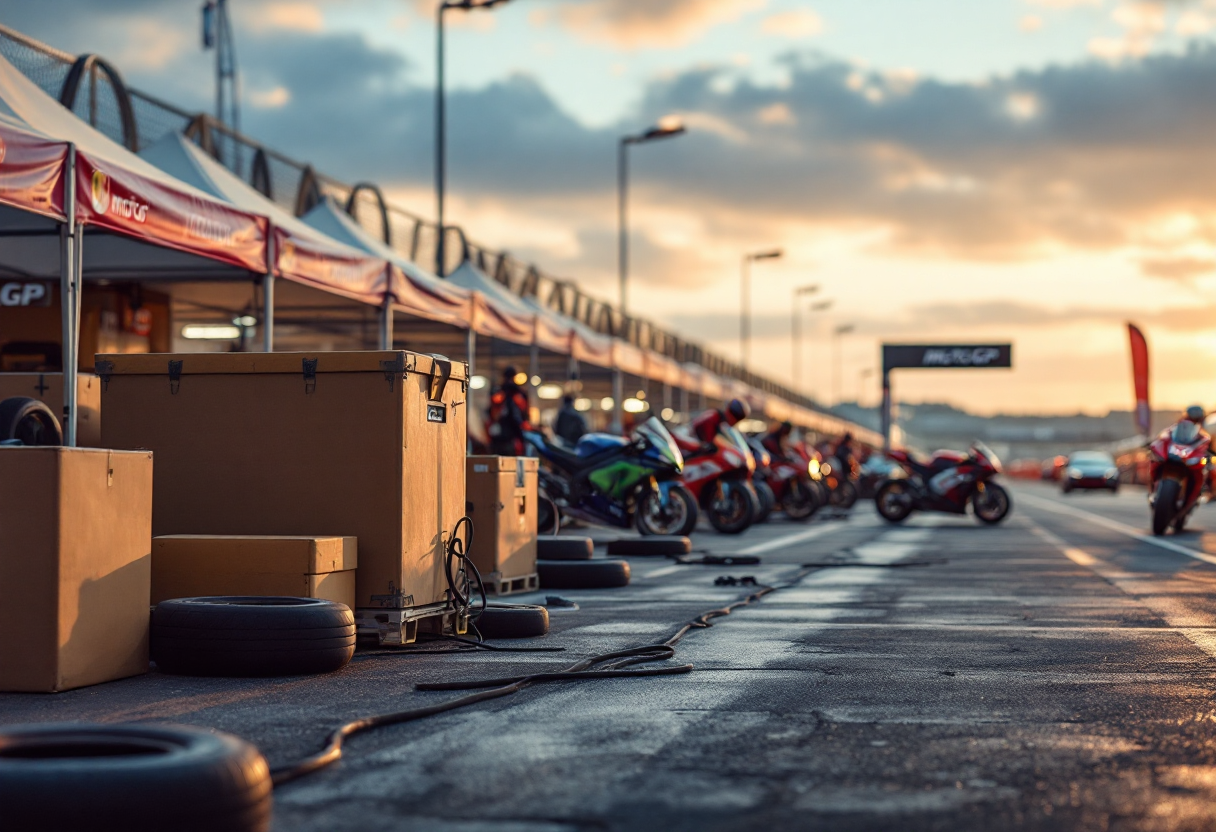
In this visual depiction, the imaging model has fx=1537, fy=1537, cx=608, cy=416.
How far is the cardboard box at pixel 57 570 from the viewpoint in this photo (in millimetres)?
6043

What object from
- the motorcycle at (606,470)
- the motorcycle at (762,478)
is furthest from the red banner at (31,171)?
the motorcycle at (762,478)

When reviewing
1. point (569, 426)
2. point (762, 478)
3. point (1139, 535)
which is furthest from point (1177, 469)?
point (569, 426)

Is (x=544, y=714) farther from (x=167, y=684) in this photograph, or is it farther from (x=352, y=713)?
(x=167, y=684)

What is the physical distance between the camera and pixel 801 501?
2708 cm

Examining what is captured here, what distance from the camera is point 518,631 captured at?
8.21 m

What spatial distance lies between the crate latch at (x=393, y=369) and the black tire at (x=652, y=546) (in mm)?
8432

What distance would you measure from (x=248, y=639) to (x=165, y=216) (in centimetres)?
577

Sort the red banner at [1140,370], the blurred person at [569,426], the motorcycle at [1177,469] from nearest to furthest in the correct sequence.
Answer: the blurred person at [569,426] → the motorcycle at [1177,469] → the red banner at [1140,370]

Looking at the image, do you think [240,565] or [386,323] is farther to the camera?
[386,323]

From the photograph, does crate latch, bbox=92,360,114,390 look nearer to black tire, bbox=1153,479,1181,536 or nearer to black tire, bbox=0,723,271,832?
black tire, bbox=0,723,271,832

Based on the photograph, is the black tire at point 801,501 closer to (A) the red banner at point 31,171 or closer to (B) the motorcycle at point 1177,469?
(B) the motorcycle at point 1177,469

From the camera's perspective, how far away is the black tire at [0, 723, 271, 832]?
133 inches

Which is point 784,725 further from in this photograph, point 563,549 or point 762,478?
point 762,478

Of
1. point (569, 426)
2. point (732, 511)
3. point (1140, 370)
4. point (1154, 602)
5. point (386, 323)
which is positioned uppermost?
point (1140, 370)
